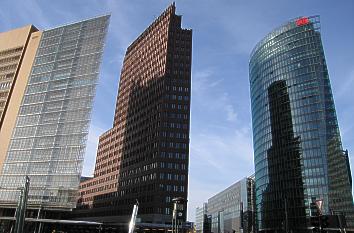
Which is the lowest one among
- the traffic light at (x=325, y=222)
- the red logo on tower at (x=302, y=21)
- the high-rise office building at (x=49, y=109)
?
the traffic light at (x=325, y=222)

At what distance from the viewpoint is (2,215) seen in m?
124

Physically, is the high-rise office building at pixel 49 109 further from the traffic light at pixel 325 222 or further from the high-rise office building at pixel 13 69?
the traffic light at pixel 325 222

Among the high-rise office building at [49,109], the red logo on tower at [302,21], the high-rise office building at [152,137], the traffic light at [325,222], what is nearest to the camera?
the traffic light at [325,222]

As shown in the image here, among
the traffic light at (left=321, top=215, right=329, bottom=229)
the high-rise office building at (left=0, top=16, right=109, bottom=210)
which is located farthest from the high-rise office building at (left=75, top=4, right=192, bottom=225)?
the traffic light at (left=321, top=215, right=329, bottom=229)

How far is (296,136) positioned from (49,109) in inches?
3613

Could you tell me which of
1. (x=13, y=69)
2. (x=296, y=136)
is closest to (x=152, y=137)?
(x=296, y=136)

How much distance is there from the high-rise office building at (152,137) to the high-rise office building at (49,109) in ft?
114

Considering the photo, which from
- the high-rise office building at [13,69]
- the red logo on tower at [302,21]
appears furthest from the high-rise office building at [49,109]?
the red logo on tower at [302,21]

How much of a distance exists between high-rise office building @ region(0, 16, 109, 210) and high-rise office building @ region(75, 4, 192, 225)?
34.6 metres

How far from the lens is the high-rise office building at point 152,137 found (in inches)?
5782

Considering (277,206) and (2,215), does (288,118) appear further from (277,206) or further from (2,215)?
(2,215)

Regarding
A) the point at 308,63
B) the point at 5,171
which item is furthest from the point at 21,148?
the point at 308,63

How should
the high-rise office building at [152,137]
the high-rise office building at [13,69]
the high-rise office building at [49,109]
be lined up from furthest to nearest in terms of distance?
the high-rise office building at [152,137] → the high-rise office building at [13,69] → the high-rise office building at [49,109]

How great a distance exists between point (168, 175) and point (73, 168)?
41459 millimetres
